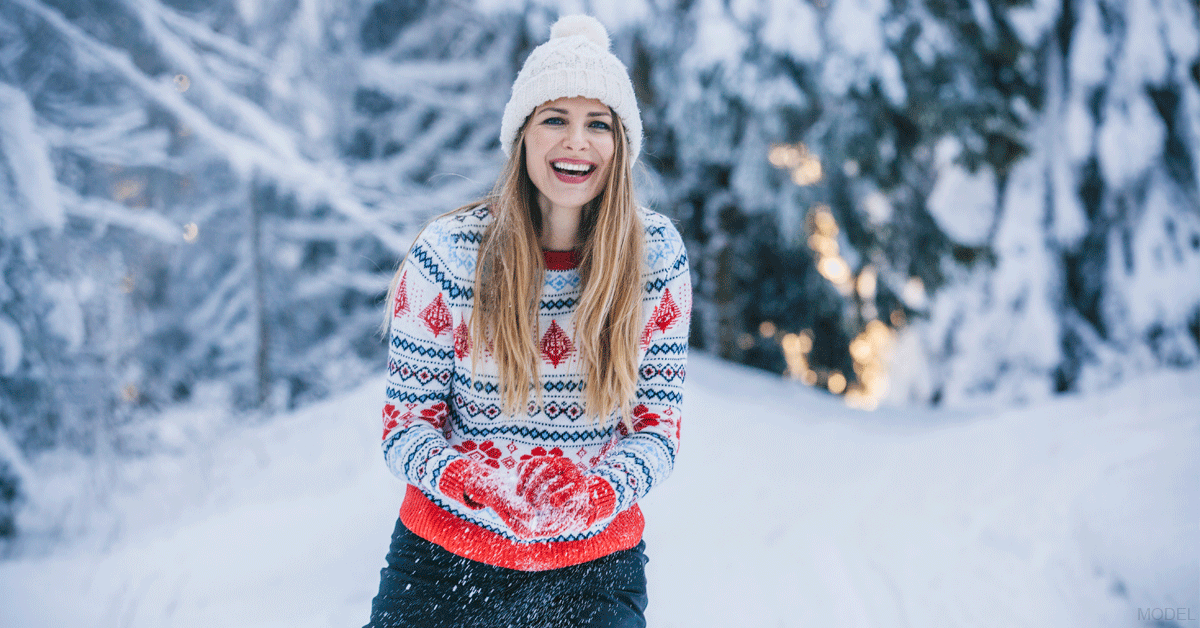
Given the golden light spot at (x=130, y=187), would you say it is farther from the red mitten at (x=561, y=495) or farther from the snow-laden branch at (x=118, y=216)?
the red mitten at (x=561, y=495)

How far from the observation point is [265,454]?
13.5 feet

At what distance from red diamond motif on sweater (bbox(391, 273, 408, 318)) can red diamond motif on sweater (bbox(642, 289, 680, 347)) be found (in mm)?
632

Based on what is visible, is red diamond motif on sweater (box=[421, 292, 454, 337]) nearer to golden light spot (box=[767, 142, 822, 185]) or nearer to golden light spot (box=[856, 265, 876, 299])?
golden light spot (box=[767, 142, 822, 185])

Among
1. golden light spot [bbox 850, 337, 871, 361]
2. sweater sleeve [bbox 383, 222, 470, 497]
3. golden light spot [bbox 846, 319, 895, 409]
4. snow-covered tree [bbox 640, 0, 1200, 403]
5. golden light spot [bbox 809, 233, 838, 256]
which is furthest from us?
golden light spot [bbox 850, 337, 871, 361]

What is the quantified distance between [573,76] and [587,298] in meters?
0.57

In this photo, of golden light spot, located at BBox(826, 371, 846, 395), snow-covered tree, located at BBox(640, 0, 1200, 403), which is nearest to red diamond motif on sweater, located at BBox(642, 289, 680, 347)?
snow-covered tree, located at BBox(640, 0, 1200, 403)

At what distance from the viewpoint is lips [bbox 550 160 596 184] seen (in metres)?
1.69

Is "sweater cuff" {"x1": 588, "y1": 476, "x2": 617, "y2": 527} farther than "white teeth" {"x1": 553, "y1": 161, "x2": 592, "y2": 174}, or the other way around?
"white teeth" {"x1": 553, "y1": 161, "x2": 592, "y2": 174}

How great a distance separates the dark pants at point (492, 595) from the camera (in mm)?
1535

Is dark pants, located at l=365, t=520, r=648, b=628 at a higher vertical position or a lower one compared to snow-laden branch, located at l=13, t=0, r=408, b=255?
lower

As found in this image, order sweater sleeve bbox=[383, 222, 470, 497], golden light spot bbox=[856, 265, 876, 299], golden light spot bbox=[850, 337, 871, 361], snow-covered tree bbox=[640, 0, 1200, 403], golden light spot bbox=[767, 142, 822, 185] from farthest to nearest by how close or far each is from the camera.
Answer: golden light spot bbox=[850, 337, 871, 361] < golden light spot bbox=[856, 265, 876, 299] < golden light spot bbox=[767, 142, 822, 185] < snow-covered tree bbox=[640, 0, 1200, 403] < sweater sleeve bbox=[383, 222, 470, 497]

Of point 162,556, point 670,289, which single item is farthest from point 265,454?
point 670,289

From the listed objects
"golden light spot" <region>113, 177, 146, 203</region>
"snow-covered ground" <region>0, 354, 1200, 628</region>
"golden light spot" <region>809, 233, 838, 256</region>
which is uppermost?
"golden light spot" <region>113, 177, 146, 203</region>

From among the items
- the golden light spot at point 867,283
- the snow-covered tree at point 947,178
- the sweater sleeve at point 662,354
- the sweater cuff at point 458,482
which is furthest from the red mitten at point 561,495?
the golden light spot at point 867,283
